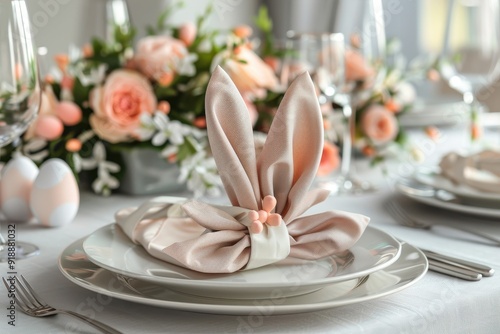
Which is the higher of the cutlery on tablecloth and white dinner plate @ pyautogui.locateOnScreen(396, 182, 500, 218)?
the cutlery on tablecloth

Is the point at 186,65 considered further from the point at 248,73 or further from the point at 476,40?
the point at 476,40

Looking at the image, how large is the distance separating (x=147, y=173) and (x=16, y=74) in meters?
0.41

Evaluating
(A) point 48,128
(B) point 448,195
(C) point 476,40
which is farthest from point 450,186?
(A) point 48,128

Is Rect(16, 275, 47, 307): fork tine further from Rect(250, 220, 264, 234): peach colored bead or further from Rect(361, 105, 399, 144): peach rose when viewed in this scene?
Rect(361, 105, 399, 144): peach rose

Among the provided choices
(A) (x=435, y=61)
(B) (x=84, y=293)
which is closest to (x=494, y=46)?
(A) (x=435, y=61)

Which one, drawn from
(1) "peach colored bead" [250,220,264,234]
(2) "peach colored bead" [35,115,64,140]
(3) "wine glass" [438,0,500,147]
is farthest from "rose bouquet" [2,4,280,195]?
(1) "peach colored bead" [250,220,264,234]

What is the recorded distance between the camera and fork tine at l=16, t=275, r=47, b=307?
0.66 m

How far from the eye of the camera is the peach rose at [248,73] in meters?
1.22

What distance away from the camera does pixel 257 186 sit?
2.28ft

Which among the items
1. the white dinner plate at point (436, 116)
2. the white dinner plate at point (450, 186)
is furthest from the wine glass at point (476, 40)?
the white dinner plate at point (436, 116)

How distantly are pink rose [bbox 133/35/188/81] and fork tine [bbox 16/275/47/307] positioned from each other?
0.55 meters

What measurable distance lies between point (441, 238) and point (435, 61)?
0.90 meters

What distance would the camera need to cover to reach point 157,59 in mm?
1198

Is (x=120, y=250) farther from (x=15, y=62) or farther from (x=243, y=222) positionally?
(x=15, y=62)
